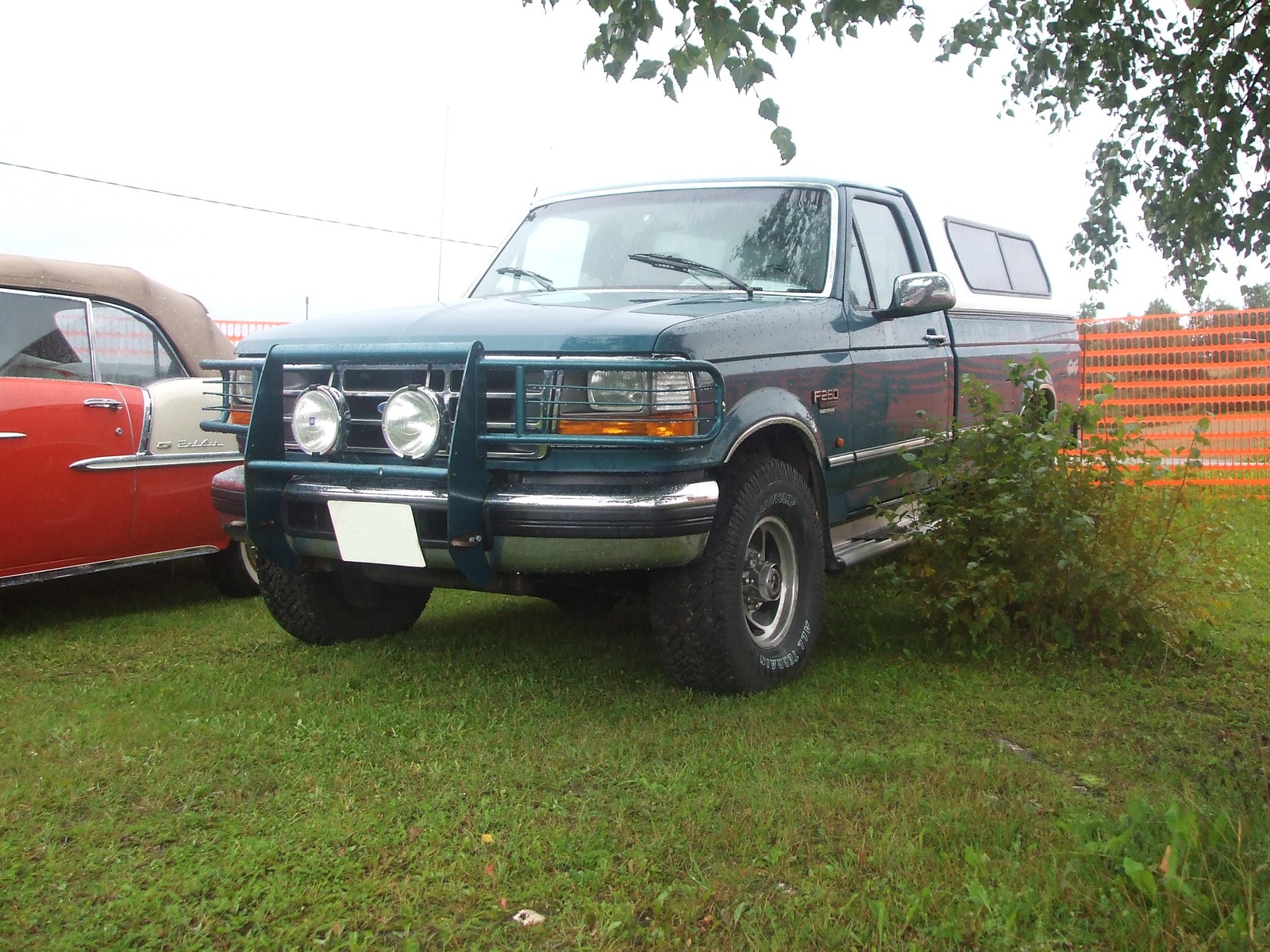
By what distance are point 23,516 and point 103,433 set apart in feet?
1.72

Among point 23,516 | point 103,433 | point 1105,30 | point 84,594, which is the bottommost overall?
point 84,594

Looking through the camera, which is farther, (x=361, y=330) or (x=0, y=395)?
(x=0, y=395)

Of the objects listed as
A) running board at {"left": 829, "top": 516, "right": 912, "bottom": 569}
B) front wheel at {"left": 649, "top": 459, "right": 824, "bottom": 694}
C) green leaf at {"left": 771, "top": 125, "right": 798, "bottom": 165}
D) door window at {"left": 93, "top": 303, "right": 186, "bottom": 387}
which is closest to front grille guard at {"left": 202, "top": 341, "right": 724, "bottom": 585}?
front wheel at {"left": 649, "top": 459, "right": 824, "bottom": 694}

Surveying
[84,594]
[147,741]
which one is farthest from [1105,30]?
[84,594]

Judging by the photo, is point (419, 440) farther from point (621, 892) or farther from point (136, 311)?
point (136, 311)

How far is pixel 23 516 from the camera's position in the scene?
5109 millimetres

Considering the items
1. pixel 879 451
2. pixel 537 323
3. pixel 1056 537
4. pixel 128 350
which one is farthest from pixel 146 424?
pixel 1056 537

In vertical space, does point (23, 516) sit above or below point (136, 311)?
below

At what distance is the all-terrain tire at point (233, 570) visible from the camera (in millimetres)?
6145

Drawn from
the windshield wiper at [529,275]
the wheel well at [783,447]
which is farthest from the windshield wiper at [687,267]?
the wheel well at [783,447]

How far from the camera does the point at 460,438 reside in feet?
12.2

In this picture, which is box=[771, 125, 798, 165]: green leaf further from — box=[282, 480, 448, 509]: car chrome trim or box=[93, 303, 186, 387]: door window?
box=[93, 303, 186, 387]: door window

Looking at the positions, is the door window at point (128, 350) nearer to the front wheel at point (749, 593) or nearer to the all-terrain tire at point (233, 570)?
Result: the all-terrain tire at point (233, 570)

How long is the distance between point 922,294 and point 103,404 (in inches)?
145
